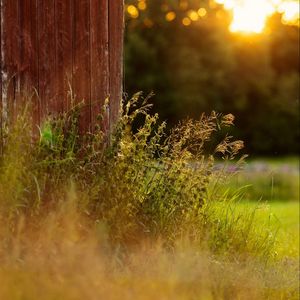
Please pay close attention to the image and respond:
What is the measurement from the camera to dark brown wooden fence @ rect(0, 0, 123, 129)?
22.0ft

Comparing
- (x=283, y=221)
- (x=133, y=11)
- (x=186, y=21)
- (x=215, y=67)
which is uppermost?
(x=133, y=11)

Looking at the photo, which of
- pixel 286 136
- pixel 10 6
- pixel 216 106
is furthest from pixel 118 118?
pixel 286 136

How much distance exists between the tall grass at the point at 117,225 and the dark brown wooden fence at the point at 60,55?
21 cm

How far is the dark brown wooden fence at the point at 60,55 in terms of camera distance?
22.0 feet

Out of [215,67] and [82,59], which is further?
[215,67]

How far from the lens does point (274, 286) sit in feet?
22.3

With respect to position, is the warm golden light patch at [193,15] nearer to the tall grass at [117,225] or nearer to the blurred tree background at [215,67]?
the blurred tree background at [215,67]

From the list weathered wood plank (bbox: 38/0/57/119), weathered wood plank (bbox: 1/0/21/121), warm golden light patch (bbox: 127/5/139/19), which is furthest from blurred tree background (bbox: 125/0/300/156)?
weathered wood plank (bbox: 1/0/21/121)

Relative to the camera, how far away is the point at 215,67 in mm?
32219

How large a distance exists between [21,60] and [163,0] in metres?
25.6

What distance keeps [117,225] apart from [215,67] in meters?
26.6

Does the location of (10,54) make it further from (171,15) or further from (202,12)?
(202,12)

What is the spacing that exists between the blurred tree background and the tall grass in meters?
22.4

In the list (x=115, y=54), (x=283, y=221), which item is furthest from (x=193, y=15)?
(x=115, y=54)
